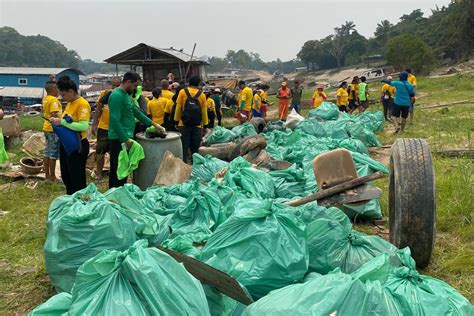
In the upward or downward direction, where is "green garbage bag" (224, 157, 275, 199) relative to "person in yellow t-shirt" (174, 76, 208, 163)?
downward

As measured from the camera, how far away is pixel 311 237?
8.87ft

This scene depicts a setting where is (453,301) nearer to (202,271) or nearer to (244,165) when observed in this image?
(202,271)

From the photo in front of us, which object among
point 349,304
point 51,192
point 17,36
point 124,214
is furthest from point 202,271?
point 17,36

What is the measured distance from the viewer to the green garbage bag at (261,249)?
7.63 ft

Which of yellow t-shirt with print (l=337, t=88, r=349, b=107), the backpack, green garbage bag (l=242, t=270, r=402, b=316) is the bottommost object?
green garbage bag (l=242, t=270, r=402, b=316)

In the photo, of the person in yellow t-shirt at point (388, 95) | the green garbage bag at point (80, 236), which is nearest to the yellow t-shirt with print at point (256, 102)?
the person in yellow t-shirt at point (388, 95)

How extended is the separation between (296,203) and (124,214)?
1141 millimetres

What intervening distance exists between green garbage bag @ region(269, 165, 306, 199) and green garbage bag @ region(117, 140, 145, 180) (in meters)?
1.43

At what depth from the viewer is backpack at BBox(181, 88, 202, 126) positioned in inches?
247

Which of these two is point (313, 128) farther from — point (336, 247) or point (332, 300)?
point (332, 300)

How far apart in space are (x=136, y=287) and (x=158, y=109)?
6.07 meters

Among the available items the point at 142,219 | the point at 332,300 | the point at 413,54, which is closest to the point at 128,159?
the point at 142,219

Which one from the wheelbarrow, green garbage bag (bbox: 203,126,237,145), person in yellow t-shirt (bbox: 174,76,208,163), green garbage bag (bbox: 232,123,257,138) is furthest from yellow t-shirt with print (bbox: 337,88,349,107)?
the wheelbarrow

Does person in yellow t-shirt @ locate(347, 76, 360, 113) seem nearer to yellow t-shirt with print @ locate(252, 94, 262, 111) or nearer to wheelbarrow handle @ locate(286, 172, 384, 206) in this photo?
yellow t-shirt with print @ locate(252, 94, 262, 111)
